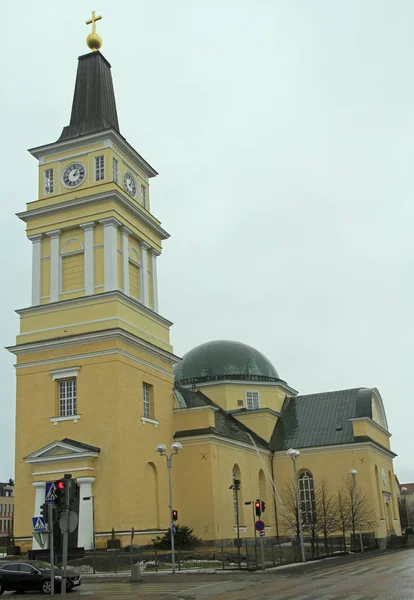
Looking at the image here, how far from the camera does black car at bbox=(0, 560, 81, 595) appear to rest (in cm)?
2514

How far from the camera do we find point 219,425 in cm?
4819

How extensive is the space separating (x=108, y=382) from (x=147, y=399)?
4.77 meters

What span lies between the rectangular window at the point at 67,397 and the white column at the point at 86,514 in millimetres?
4281

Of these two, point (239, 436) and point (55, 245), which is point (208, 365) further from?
point (55, 245)

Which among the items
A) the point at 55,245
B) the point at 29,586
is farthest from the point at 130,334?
the point at 29,586

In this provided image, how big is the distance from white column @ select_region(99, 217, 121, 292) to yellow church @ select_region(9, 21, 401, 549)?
0.08 m

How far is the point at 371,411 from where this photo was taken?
55625 millimetres

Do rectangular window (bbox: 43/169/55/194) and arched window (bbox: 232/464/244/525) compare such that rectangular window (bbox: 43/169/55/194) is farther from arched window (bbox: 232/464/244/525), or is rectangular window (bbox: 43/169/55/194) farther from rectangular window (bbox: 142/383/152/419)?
arched window (bbox: 232/464/244/525)

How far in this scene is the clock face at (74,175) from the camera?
146 ft

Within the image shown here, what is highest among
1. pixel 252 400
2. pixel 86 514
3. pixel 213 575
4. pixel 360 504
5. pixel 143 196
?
pixel 143 196

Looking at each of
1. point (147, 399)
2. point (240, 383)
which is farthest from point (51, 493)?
point (240, 383)

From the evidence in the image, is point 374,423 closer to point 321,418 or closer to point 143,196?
point 321,418

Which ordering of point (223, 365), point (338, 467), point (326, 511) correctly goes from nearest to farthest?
point (326, 511), point (338, 467), point (223, 365)

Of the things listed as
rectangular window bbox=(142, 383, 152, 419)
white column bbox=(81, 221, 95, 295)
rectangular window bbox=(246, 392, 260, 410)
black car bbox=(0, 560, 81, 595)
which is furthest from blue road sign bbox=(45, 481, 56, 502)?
rectangular window bbox=(246, 392, 260, 410)
